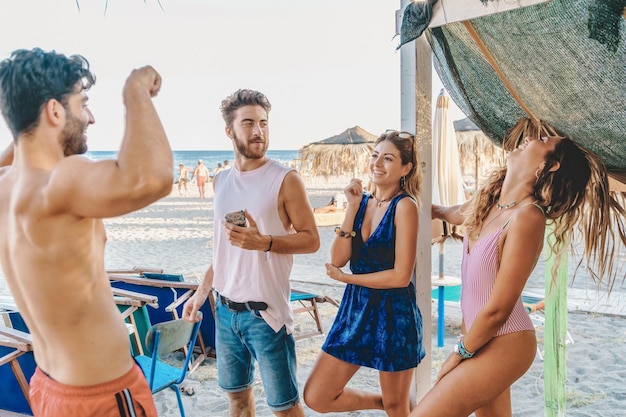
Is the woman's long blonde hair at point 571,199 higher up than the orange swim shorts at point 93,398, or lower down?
higher up

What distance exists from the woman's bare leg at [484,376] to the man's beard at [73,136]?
5.48 feet

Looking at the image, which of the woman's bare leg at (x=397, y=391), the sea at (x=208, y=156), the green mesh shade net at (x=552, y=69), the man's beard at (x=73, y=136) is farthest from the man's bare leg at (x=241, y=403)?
the sea at (x=208, y=156)

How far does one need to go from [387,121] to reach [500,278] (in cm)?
4660

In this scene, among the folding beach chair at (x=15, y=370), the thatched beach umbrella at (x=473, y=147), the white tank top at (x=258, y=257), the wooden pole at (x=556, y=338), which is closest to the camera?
the white tank top at (x=258, y=257)

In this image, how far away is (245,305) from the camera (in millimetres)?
2533

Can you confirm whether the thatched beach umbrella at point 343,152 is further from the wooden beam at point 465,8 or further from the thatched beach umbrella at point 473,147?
the wooden beam at point 465,8

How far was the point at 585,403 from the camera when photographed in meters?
4.02

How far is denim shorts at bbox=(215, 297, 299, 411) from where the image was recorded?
250 centimetres

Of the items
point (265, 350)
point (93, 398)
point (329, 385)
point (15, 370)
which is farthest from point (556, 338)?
point (15, 370)

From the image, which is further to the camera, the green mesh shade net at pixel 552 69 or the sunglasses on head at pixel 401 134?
the sunglasses on head at pixel 401 134

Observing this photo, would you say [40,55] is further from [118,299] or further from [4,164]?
[118,299]

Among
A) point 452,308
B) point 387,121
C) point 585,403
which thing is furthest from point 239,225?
point 387,121

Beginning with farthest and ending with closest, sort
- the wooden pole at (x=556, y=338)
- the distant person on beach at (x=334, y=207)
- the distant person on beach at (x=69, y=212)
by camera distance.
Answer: the distant person on beach at (x=334, y=207)
the wooden pole at (x=556, y=338)
the distant person on beach at (x=69, y=212)

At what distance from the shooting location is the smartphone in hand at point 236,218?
2441 mm
